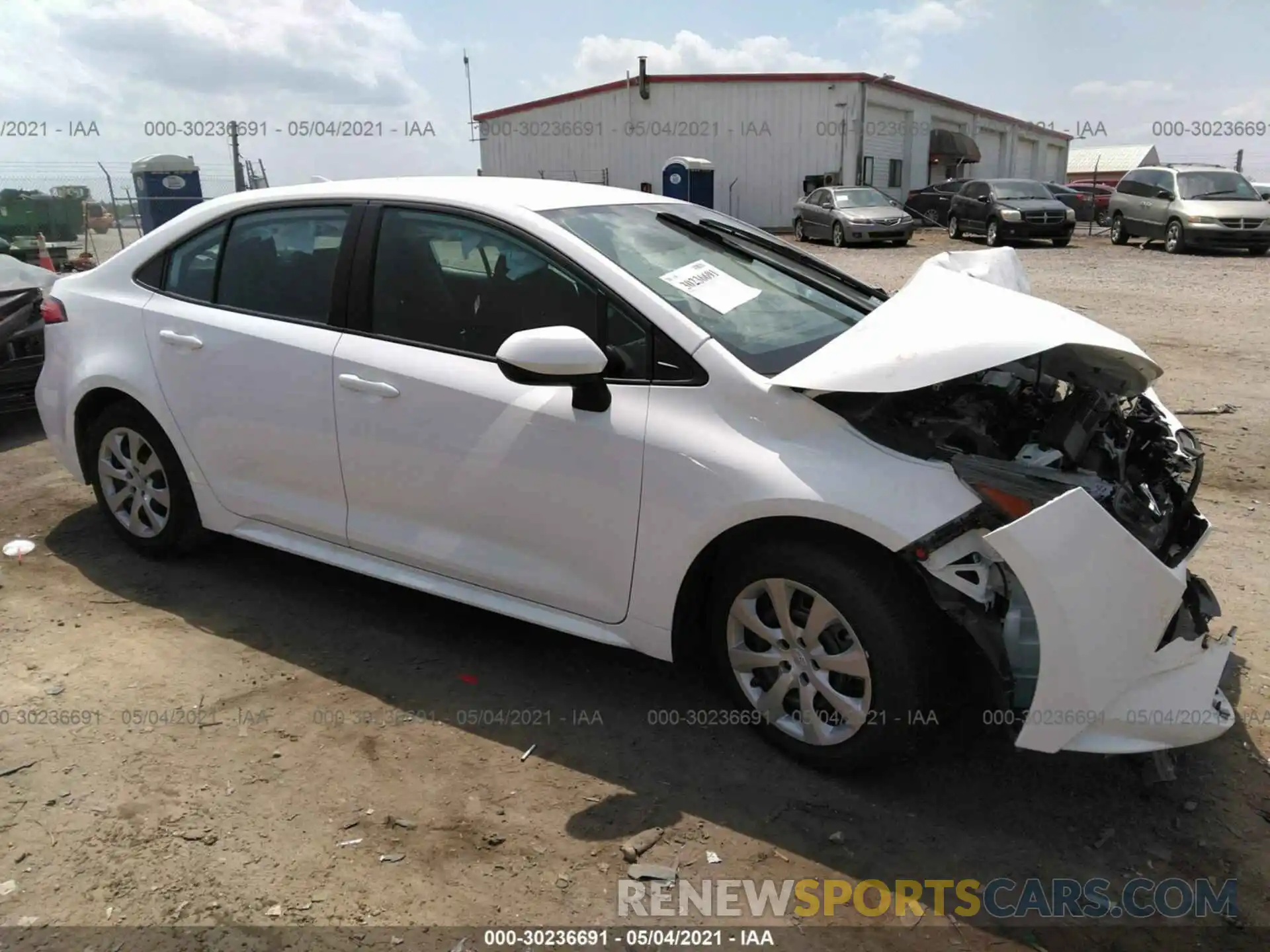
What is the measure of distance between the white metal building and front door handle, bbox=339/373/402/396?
28600mm

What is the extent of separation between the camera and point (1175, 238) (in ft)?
63.6

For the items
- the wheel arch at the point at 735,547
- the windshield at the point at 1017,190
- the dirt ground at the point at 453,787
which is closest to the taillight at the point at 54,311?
the dirt ground at the point at 453,787

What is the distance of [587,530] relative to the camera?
3051 millimetres

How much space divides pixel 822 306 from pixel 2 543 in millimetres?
4142

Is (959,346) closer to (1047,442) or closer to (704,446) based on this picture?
(1047,442)

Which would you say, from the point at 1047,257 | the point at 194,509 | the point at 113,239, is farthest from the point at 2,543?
the point at 1047,257

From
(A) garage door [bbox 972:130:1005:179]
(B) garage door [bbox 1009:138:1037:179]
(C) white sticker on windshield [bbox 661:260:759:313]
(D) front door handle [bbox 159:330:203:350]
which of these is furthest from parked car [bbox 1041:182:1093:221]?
(D) front door handle [bbox 159:330:203:350]

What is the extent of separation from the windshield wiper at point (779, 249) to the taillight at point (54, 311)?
9.30 ft

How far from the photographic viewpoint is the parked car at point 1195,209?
1855 centimetres

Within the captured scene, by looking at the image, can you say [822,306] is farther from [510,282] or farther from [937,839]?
[937,839]

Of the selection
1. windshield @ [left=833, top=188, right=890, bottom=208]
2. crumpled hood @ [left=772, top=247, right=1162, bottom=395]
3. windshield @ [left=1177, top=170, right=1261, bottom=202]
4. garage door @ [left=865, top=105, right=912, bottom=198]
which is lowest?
crumpled hood @ [left=772, top=247, right=1162, bottom=395]

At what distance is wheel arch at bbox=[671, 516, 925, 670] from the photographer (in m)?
2.68

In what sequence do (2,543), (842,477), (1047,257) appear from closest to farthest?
(842,477) < (2,543) < (1047,257)

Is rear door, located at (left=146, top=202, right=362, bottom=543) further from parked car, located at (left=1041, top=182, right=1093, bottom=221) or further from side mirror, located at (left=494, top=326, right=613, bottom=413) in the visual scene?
parked car, located at (left=1041, top=182, right=1093, bottom=221)
